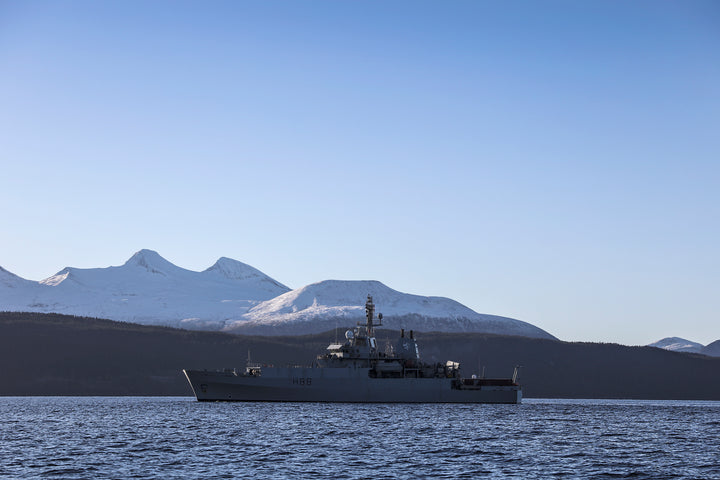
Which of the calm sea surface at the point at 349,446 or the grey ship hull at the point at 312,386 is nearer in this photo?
the calm sea surface at the point at 349,446

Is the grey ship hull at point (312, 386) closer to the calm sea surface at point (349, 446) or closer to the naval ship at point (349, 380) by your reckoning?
the naval ship at point (349, 380)

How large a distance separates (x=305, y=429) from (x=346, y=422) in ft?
23.8

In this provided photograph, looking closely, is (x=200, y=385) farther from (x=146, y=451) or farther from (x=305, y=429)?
(x=146, y=451)

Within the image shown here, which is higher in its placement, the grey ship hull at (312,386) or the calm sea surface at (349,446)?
the grey ship hull at (312,386)

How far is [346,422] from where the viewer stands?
74188mm

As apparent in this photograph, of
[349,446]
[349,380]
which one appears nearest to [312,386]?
[349,380]

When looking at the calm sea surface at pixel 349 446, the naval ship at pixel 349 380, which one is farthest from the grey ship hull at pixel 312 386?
the calm sea surface at pixel 349 446

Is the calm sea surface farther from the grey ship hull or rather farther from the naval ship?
the naval ship

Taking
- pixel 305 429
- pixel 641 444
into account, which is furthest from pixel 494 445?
pixel 305 429

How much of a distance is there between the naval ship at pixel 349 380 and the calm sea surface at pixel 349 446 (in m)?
15.6

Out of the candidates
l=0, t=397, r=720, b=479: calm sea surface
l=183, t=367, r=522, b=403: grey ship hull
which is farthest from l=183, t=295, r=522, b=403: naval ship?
l=0, t=397, r=720, b=479: calm sea surface

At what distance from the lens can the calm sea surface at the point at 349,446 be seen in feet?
149

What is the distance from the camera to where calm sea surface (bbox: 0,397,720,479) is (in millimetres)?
45375

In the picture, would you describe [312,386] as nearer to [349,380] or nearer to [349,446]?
[349,380]
